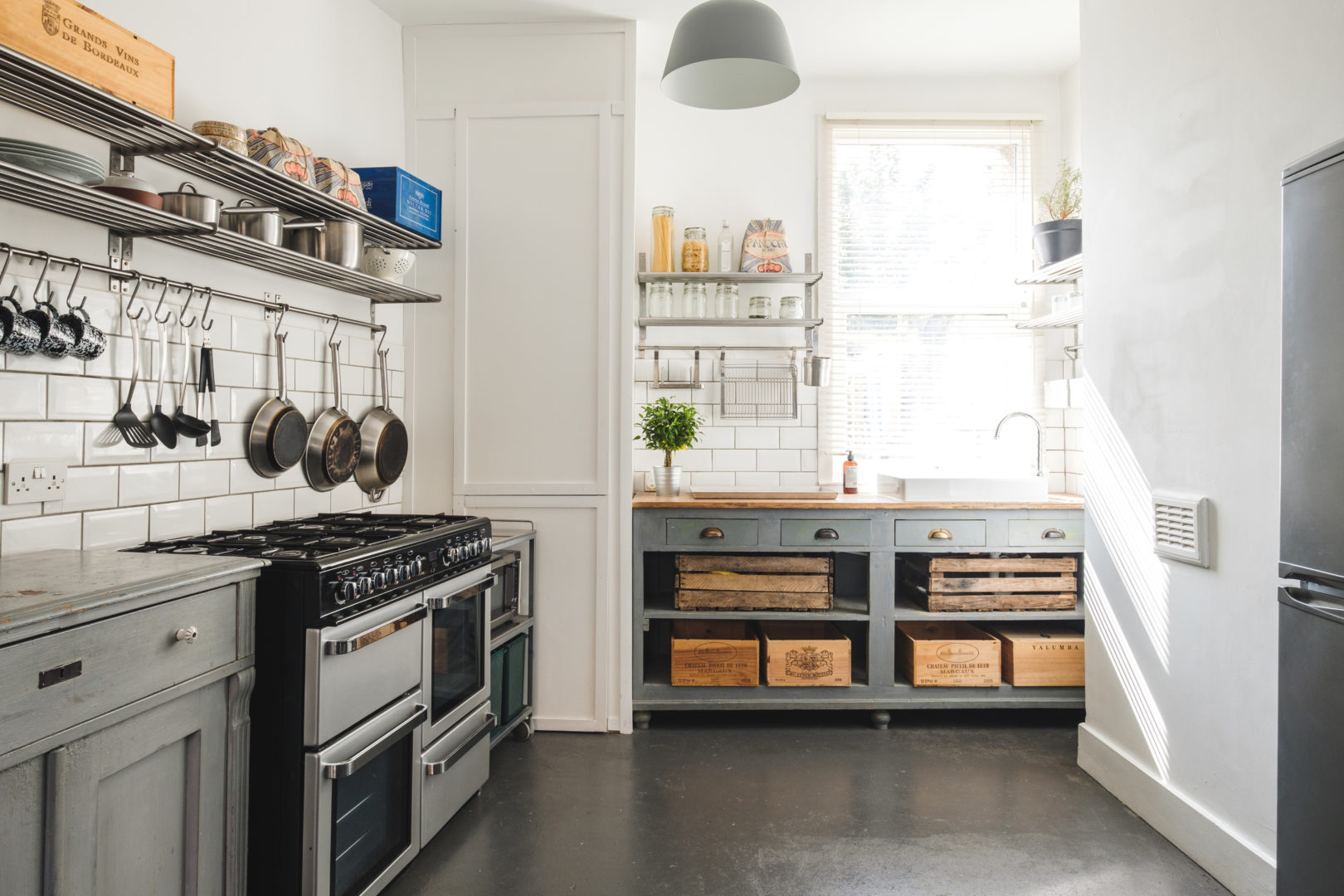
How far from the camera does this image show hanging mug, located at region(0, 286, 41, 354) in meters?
1.61

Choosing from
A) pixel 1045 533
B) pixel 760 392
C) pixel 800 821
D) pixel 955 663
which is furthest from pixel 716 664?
pixel 1045 533

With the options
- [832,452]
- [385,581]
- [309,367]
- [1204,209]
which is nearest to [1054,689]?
[832,452]

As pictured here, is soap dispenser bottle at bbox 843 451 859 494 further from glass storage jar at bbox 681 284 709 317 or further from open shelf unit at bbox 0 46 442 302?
open shelf unit at bbox 0 46 442 302

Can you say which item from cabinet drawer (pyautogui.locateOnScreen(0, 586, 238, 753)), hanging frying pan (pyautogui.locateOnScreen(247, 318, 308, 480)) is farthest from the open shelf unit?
cabinet drawer (pyautogui.locateOnScreen(0, 586, 238, 753))

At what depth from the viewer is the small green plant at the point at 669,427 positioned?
11.1ft

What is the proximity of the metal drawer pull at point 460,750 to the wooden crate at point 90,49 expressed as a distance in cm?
180

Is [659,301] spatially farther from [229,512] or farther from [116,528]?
[116,528]

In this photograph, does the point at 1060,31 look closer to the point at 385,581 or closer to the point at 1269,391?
the point at 1269,391

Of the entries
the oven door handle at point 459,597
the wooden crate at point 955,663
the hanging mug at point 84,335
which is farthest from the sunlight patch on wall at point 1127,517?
the hanging mug at point 84,335

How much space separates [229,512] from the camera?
2291 millimetres

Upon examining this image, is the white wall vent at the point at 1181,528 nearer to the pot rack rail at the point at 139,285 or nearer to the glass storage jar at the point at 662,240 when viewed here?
the glass storage jar at the point at 662,240

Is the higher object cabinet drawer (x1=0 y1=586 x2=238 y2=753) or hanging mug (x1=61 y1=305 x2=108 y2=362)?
hanging mug (x1=61 y1=305 x2=108 y2=362)

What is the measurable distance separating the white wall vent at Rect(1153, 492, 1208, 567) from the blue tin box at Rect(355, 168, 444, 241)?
2.66 meters

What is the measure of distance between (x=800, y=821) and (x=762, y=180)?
284 cm
